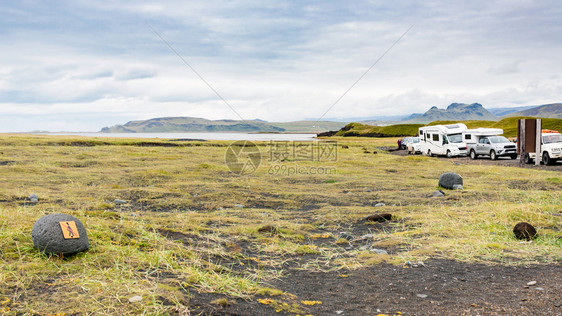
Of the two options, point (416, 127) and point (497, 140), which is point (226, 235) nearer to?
point (497, 140)

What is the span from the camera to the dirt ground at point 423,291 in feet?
15.9

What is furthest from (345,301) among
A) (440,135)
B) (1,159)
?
(440,135)

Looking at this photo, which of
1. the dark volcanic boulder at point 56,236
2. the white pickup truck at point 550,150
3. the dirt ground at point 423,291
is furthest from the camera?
the white pickup truck at point 550,150

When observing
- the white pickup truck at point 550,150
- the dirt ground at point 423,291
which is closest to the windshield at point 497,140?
the white pickup truck at point 550,150

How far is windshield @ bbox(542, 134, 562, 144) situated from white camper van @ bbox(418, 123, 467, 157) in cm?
1023

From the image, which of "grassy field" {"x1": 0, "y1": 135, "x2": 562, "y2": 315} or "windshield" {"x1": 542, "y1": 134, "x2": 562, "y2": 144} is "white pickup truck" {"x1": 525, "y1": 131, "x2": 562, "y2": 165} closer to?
"windshield" {"x1": 542, "y1": 134, "x2": 562, "y2": 144}

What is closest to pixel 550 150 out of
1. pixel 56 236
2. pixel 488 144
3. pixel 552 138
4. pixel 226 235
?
pixel 552 138

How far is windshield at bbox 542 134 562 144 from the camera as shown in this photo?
27984 millimetres

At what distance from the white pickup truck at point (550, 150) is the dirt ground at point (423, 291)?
81.5 feet

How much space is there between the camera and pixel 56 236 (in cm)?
608

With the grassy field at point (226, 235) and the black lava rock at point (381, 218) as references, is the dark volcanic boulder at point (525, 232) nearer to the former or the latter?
the grassy field at point (226, 235)

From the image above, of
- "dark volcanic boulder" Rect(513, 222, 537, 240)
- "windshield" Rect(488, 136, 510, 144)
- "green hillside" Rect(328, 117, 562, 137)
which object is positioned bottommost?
"dark volcanic boulder" Rect(513, 222, 537, 240)

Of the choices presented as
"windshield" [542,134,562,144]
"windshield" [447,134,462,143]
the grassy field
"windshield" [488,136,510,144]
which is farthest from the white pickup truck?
the grassy field

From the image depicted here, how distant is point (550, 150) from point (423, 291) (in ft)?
88.5
